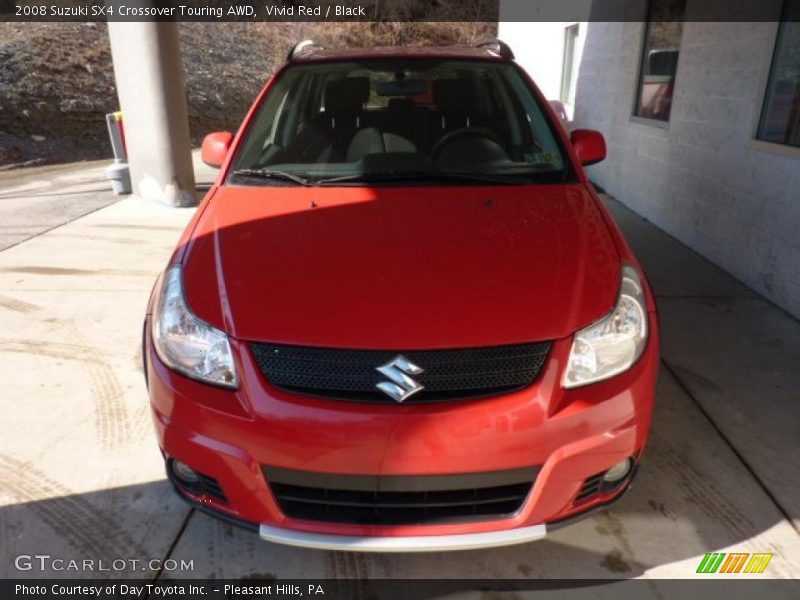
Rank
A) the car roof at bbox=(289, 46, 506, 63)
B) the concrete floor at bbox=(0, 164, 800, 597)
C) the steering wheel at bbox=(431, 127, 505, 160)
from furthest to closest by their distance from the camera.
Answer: the car roof at bbox=(289, 46, 506, 63) → the steering wheel at bbox=(431, 127, 505, 160) → the concrete floor at bbox=(0, 164, 800, 597)

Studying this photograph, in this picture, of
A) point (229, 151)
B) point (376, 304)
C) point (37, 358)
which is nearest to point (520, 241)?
point (376, 304)

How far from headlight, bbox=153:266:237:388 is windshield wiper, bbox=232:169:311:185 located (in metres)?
0.91

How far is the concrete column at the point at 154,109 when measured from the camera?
23.6 ft

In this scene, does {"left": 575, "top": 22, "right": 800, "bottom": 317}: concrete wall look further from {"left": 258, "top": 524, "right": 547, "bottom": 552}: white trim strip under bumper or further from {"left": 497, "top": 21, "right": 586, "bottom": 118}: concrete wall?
{"left": 497, "top": 21, "right": 586, "bottom": 118}: concrete wall

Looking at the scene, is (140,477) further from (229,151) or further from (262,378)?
(229,151)

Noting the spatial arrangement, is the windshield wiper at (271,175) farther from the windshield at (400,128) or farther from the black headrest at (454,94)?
the black headrest at (454,94)

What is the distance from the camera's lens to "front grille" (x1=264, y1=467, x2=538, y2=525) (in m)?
1.83

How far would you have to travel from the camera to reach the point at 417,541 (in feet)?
6.07

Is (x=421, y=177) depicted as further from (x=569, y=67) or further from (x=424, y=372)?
(x=569, y=67)

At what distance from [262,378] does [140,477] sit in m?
1.19

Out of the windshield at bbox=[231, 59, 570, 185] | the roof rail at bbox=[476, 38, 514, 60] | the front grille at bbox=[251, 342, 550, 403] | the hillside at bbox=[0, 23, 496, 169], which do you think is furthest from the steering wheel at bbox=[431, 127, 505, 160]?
the hillside at bbox=[0, 23, 496, 169]

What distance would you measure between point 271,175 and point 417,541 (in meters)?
1.81

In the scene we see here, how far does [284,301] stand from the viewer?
202 cm

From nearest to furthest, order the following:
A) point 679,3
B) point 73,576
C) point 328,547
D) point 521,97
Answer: point 328,547, point 73,576, point 521,97, point 679,3
